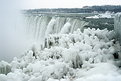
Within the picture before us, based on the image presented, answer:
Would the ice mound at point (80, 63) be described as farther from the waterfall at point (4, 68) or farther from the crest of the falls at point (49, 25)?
the crest of the falls at point (49, 25)

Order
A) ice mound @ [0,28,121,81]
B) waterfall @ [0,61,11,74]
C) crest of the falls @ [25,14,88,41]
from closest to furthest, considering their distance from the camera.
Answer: ice mound @ [0,28,121,81] → waterfall @ [0,61,11,74] → crest of the falls @ [25,14,88,41]

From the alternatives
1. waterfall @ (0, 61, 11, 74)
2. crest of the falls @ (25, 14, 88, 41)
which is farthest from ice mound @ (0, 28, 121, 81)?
crest of the falls @ (25, 14, 88, 41)

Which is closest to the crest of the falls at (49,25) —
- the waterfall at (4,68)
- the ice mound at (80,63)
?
the ice mound at (80,63)

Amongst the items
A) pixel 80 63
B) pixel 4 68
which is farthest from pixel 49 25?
pixel 80 63

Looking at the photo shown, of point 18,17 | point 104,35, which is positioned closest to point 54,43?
point 104,35

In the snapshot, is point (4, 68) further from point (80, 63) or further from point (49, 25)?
point (49, 25)

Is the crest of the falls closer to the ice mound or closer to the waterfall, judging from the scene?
the ice mound
